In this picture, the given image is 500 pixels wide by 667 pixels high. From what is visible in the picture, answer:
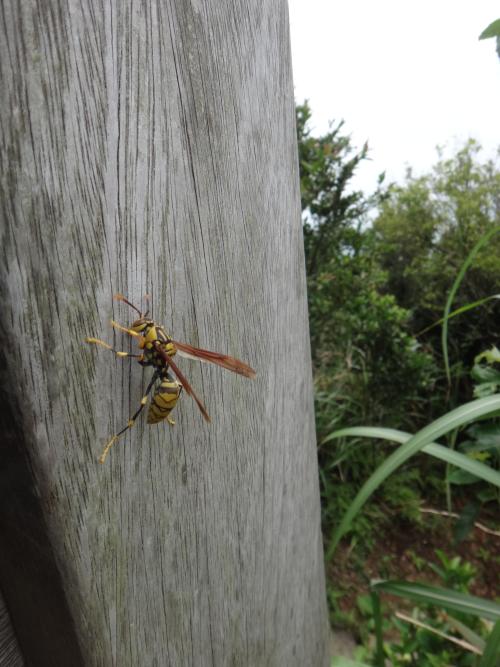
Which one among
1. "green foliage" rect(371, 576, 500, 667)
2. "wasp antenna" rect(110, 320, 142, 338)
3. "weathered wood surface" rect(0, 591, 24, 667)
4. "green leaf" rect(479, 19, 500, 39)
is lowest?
"green foliage" rect(371, 576, 500, 667)

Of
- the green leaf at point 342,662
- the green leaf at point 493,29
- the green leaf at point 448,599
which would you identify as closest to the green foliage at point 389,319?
the green leaf at point 342,662

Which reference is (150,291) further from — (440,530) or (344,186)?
(440,530)

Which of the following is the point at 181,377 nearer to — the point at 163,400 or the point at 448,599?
the point at 163,400

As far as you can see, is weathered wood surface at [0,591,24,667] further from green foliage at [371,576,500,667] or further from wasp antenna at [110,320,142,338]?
green foliage at [371,576,500,667]

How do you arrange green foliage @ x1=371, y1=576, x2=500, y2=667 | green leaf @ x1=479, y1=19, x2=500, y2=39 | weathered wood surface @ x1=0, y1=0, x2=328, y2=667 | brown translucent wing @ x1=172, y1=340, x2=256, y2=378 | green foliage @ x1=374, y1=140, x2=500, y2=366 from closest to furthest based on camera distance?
1. weathered wood surface @ x1=0, y1=0, x2=328, y2=667
2. brown translucent wing @ x1=172, y1=340, x2=256, y2=378
3. green leaf @ x1=479, y1=19, x2=500, y2=39
4. green foliage @ x1=371, y1=576, x2=500, y2=667
5. green foliage @ x1=374, y1=140, x2=500, y2=366

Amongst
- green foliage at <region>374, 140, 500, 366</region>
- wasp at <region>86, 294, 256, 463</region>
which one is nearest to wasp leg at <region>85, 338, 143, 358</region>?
wasp at <region>86, 294, 256, 463</region>

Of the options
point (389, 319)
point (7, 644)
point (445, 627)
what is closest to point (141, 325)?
point (7, 644)

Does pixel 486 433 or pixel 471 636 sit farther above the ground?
pixel 486 433

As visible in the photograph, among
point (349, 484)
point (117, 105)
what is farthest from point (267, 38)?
point (349, 484)
